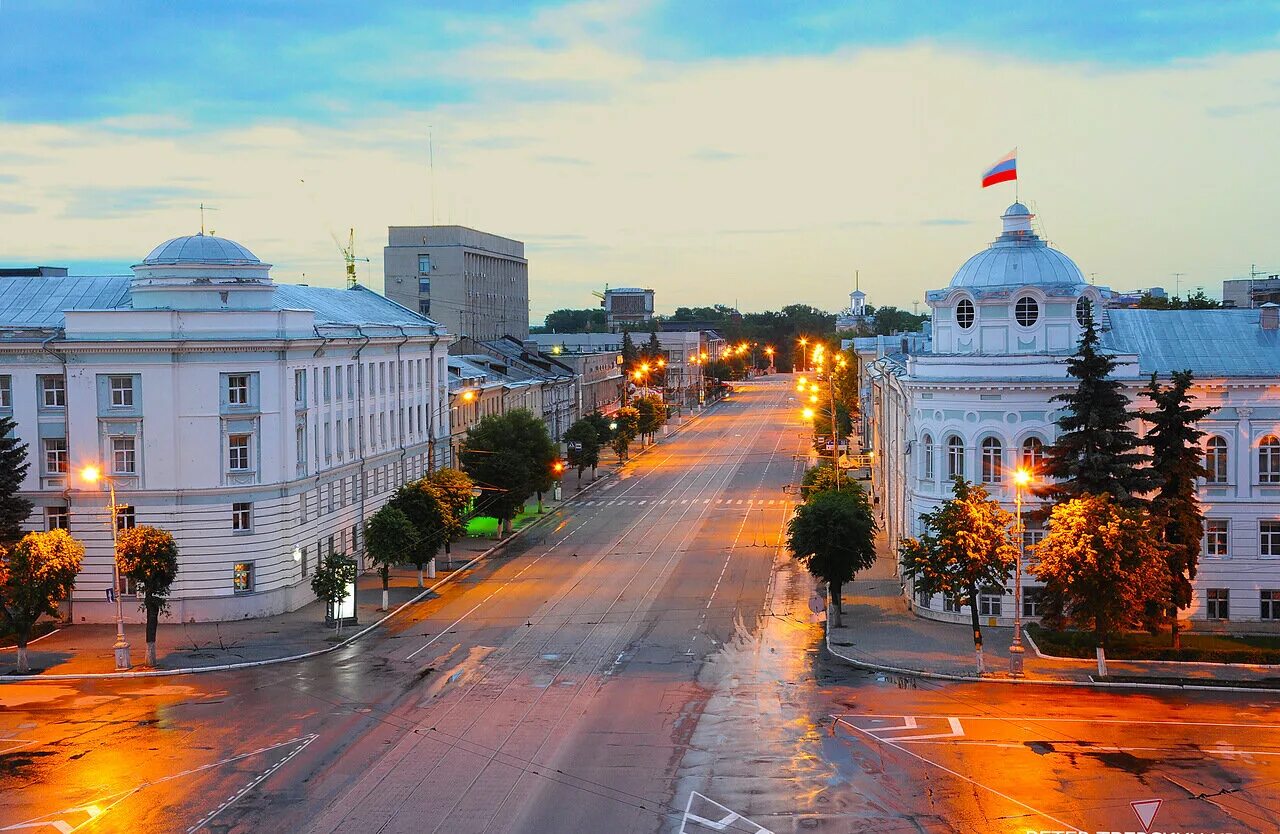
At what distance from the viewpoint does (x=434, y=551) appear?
64.5 meters

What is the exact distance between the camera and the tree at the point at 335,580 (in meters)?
53.3

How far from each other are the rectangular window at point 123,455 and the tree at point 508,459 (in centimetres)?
2560

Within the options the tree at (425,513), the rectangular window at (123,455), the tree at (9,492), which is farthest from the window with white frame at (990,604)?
the tree at (9,492)

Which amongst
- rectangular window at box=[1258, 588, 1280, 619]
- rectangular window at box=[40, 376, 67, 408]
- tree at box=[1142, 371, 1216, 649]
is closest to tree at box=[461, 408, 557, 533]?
rectangular window at box=[40, 376, 67, 408]

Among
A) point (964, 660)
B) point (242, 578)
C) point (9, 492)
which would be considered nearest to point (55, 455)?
point (9, 492)

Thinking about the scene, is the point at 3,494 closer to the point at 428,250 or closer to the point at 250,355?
the point at 250,355

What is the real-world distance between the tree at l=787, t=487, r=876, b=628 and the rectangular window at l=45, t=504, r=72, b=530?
29.1m

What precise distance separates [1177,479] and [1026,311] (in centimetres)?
898

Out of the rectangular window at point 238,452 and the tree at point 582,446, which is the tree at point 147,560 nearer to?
the rectangular window at point 238,452

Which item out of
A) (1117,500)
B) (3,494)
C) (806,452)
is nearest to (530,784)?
(1117,500)

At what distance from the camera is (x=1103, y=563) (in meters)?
45.1

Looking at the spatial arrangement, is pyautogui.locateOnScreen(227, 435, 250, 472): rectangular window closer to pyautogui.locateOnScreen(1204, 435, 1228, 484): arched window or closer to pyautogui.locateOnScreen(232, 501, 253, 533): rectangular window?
pyautogui.locateOnScreen(232, 501, 253, 533): rectangular window

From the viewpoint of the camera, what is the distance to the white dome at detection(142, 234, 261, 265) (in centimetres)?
5728

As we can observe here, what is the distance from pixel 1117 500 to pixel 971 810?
1984cm
